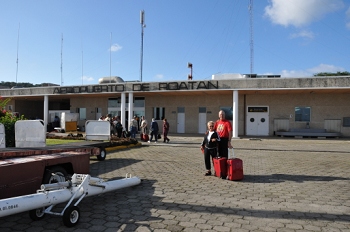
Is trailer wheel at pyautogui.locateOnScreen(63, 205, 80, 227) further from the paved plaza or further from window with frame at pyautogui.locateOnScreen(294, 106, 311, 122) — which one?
window with frame at pyautogui.locateOnScreen(294, 106, 311, 122)

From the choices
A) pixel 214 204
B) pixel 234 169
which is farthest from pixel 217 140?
pixel 214 204

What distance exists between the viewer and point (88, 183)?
478cm

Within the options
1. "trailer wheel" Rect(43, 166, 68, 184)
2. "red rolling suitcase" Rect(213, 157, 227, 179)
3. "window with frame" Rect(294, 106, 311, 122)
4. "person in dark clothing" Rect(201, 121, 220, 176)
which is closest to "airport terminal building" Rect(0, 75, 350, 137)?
"window with frame" Rect(294, 106, 311, 122)

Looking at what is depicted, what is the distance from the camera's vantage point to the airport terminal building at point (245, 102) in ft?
71.5

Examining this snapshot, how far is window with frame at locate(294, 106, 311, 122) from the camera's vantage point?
80.1 feet

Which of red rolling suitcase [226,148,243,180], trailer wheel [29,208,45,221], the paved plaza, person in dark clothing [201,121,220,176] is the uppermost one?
person in dark clothing [201,121,220,176]

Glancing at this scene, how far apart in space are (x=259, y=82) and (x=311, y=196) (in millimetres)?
16670

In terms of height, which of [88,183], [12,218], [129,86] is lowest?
[12,218]

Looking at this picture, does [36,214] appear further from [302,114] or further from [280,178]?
[302,114]

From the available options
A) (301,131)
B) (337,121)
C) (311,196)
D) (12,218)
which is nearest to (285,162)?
(311,196)

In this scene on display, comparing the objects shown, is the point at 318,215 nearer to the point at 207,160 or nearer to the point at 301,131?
the point at 207,160

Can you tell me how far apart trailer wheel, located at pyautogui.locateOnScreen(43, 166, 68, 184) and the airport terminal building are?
57.1 ft

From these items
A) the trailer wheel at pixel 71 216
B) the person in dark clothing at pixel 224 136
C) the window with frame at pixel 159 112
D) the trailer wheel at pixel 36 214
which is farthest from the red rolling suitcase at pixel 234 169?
the window with frame at pixel 159 112

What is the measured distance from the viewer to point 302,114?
24500 millimetres
